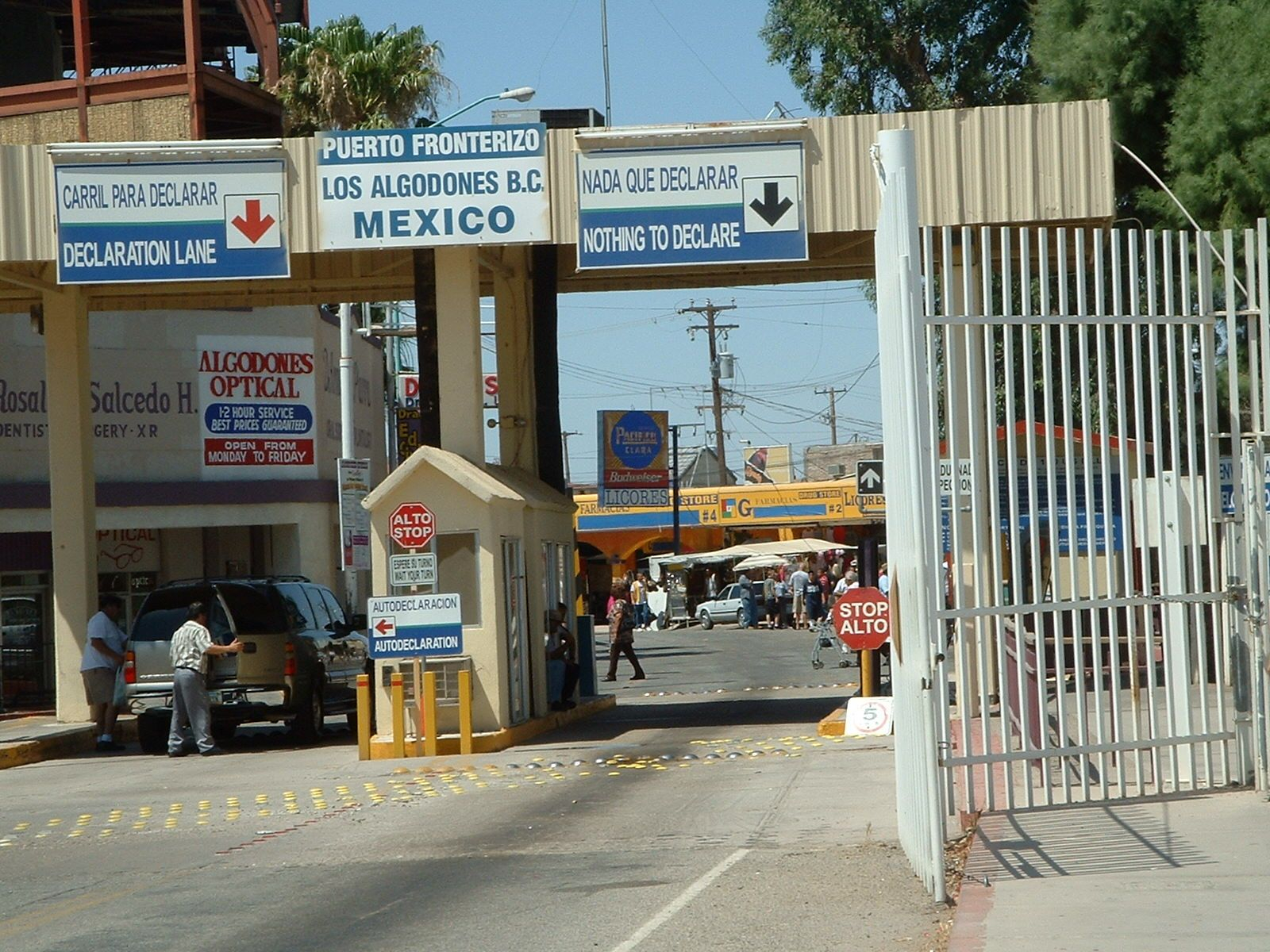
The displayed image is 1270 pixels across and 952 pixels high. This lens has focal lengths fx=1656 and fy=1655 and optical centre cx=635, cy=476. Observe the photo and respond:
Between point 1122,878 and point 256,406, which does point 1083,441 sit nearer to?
point 1122,878

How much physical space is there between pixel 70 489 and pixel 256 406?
1006 cm

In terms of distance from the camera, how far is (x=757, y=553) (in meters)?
57.0

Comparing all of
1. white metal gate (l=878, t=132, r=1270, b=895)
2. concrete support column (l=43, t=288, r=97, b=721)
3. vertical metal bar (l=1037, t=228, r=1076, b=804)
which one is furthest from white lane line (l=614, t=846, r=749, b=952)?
concrete support column (l=43, t=288, r=97, b=721)

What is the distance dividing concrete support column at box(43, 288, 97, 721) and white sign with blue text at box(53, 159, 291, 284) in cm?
289

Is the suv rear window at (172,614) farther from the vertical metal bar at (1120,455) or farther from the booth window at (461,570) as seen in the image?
the vertical metal bar at (1120,455)

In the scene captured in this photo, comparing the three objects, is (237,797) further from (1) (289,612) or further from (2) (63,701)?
(2) (63,701)

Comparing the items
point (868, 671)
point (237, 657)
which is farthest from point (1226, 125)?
point (237, 657)

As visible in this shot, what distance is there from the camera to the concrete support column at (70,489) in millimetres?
20984

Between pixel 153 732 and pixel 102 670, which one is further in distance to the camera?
pixel 102 670

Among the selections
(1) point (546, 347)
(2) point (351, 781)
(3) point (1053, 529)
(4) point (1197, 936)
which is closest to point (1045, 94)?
(1) point (546, 347)

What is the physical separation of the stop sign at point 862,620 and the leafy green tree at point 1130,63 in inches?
393

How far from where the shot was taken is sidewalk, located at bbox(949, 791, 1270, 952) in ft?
23.1

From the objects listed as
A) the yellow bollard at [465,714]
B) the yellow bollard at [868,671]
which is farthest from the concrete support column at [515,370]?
the yellow bollard at [868,671]

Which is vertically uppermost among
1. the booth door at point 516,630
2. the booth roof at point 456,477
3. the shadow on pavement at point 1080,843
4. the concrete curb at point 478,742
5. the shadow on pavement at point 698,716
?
the booth roof at point 456,477
